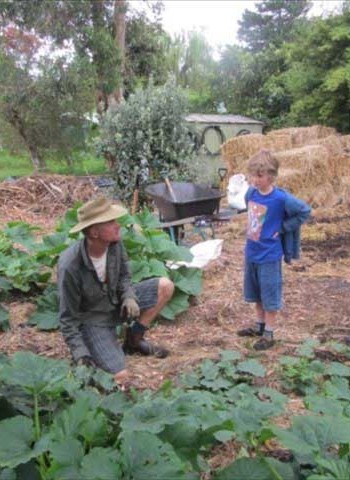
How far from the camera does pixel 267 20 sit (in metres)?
42.0

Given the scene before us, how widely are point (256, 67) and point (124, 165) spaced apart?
1383cm

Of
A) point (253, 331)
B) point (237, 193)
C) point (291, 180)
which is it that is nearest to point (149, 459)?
point (253, 331)

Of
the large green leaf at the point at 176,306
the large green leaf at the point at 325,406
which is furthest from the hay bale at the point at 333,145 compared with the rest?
the large green leaf at the point at 325,406

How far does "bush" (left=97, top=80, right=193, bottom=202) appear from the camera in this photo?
341 inches

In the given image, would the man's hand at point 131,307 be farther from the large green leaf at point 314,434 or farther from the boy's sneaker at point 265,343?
the large green leaf at point 314,434

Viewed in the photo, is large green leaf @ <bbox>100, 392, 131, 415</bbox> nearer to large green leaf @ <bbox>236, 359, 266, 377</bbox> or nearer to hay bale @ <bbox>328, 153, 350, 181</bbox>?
large green leaf @ <bbox>236, 359, 266, 377</bbox>

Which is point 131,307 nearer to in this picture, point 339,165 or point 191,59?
point 339,165

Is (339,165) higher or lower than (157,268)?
higher

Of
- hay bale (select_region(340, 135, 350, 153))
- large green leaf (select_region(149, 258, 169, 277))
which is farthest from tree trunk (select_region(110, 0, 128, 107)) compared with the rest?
large green leaf (select_region(149, 258, 169, 277))

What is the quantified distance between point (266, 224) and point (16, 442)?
2.60 meters

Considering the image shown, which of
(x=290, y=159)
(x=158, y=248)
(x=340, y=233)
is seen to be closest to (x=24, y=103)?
(x=290, y=159)

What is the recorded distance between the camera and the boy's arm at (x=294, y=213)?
390cm

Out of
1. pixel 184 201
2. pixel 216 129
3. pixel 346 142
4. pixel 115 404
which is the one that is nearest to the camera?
pixel 115 404

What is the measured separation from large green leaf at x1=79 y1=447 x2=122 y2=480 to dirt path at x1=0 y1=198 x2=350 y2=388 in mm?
1784
